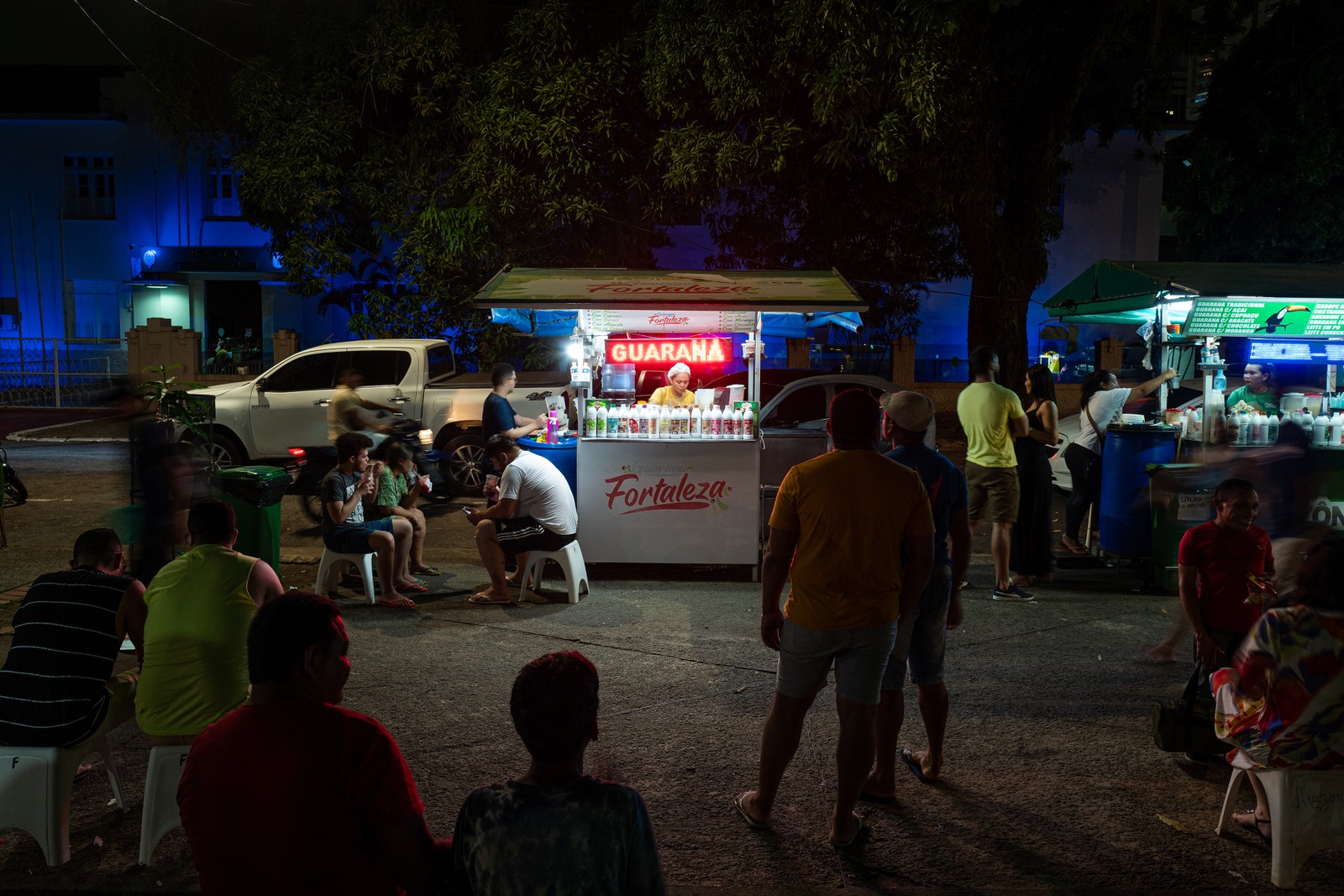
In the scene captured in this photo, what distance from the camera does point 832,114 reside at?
1252 cm

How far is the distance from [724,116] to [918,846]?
36.0ft

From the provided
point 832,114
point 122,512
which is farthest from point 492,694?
point 832,114

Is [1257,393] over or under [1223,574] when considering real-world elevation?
over

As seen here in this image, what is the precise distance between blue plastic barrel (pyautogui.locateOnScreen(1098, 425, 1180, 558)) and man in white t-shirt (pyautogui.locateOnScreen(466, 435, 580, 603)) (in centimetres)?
461

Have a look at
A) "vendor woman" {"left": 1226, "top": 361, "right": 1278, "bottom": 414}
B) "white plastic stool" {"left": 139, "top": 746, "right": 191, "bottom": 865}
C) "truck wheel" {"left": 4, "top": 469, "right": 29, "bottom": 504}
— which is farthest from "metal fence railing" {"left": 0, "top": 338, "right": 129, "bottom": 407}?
"vendor woman" {"left": 1226, "top": 361, "right": 1278, "bottom": 414}

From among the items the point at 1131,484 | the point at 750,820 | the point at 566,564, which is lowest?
the point at 750,820

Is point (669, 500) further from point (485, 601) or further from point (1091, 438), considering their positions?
point (1091, 438)

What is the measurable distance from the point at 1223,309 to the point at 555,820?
9.53 m

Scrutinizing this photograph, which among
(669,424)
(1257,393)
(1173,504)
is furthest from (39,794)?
(1257,393)

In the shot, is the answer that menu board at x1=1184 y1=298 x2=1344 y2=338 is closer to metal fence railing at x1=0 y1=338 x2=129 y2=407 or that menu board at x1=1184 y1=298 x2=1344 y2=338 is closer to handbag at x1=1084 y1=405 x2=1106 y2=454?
handbag at x1=1084 y1=405 x2=1106 y2=454

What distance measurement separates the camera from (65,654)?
3.66 meters

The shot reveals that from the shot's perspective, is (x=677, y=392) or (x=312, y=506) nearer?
(x=677, y=392)

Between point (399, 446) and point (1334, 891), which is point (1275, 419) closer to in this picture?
A: point (1334, 891)

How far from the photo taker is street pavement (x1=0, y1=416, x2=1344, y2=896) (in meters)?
3.72
